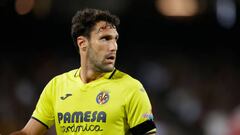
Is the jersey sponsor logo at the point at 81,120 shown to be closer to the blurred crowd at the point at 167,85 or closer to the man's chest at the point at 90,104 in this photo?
the man's chest at the point at 90,104

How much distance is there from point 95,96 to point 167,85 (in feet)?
21.6

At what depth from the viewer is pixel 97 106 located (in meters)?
4.74

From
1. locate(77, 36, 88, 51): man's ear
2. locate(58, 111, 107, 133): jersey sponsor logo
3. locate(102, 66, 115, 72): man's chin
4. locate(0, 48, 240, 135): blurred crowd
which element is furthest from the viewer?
locate(0, 48, 240, 135): blurred crowd

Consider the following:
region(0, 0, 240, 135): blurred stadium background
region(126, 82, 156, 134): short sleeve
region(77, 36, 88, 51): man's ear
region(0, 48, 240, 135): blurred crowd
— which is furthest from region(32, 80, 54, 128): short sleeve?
region(0, 0, 240, 135): blurred stadium background

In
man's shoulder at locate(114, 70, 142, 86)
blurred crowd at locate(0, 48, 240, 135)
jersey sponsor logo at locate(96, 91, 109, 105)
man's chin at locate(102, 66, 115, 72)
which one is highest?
man's chin at locate(102, 66, 115, 72)

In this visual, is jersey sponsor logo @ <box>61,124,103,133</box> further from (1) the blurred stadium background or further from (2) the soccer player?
(1) the blurred stadium background

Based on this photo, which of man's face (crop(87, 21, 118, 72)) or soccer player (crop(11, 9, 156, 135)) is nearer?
soccer player (crop(11, 9, 156, 135))

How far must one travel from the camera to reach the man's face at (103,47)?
4.80 m

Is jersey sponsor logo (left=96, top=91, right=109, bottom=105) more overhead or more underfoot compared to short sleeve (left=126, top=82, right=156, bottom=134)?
more overhead

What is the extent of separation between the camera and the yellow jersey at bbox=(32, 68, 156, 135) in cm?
461

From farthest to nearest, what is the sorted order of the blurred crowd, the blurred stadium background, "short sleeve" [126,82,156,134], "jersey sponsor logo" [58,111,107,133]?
the blurred stadium background, the blurred crowd, "jersey sponsor logo" [58,111,107,133], "short sleeve" [126,82,156,134]

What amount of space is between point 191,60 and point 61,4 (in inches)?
101

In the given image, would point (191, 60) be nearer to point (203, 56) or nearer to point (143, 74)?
point (203, 56)

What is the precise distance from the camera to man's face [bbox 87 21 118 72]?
480 cm
